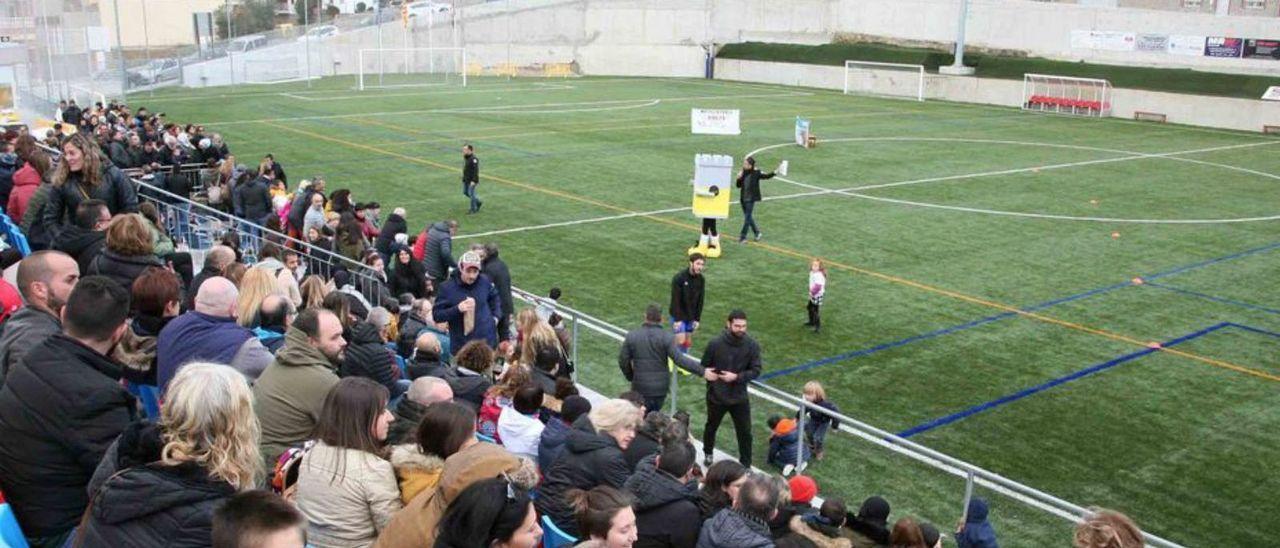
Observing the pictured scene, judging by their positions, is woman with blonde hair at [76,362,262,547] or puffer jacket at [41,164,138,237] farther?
puffer jacket at [41,164,138,237]

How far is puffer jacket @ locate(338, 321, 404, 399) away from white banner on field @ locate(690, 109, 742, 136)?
3022 cm

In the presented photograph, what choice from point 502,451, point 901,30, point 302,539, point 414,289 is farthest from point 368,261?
point 901,30

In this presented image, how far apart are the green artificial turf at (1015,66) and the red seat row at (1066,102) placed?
1.24 m

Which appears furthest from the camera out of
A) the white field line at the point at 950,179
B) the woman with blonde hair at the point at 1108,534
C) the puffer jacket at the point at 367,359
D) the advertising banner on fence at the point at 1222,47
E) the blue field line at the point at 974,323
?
the advertising banner on fence at the point at 1222,47

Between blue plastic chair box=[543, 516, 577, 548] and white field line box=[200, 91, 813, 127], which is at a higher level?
white field line box=[200, 91, 813, 127]

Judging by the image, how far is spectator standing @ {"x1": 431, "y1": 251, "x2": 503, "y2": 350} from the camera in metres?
12.1

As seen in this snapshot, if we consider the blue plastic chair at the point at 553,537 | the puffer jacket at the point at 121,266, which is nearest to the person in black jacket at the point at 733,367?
the blue plastic chair at the point at 553,537

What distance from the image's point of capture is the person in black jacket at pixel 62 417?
5.06 metres

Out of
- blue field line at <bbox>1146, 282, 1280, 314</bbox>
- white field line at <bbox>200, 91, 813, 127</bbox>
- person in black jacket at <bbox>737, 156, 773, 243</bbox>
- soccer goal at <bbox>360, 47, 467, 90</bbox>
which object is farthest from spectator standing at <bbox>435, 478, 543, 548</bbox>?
soccer goal at <bbox>360, 47, 467, 90</bbox>

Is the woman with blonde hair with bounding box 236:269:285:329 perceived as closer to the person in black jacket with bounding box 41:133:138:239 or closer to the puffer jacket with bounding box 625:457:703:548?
the puffer jacket with bounding box 625:457:703:548

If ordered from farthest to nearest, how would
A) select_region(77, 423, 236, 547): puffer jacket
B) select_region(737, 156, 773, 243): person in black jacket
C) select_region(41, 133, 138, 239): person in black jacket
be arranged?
1. select_region(737, 156, 773, 243): person in black jacket
2. select_region(41, 133, 138, 239): person in black jacket
3. select_region(77, 423, 236, 547): puffer jacket

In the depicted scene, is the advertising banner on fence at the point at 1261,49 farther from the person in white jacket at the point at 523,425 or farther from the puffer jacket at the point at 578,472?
the puffer jacket at the point at 578,472

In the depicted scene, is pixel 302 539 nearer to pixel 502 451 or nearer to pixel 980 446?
pixel 502 451

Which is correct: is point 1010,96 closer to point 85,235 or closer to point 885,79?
point 885,79
